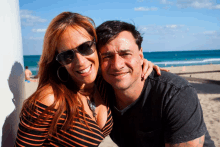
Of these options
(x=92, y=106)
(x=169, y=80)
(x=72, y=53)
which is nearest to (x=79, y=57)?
(x=72, y=53)

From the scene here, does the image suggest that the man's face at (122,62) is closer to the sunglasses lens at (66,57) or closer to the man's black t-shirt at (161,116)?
the man's black t-shirt at (161,116)

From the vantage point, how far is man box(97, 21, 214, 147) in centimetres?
201

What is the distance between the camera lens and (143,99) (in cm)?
227

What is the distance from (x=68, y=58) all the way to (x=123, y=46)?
2.18 feet

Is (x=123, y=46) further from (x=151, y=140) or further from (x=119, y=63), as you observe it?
(x=151, y=140)

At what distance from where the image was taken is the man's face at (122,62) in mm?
2240

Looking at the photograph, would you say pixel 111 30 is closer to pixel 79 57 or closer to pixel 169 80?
pixel 79 57

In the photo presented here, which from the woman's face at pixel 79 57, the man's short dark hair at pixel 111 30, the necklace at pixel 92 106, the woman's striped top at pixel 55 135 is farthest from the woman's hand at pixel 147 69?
the woman's striped top at pixel 55 135

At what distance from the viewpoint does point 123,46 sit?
2.24 metres

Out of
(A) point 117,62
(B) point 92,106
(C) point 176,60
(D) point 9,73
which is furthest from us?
(C) point 176,60

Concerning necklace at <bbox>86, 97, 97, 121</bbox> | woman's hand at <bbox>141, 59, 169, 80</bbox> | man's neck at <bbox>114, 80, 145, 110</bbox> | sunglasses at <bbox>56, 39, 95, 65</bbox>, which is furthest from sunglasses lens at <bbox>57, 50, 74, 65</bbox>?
woman's hand at <bbox>141, 59, 169, 80</bbox>

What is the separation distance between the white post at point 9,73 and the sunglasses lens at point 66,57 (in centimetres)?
51

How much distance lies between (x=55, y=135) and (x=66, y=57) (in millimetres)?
856

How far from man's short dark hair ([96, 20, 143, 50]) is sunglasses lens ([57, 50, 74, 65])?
39cm
